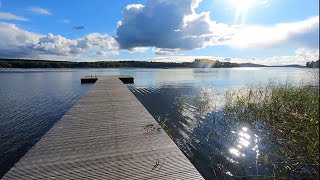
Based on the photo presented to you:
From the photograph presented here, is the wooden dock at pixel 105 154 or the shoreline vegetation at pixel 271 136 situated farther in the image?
the shoreline vegetation at pixel 271 136

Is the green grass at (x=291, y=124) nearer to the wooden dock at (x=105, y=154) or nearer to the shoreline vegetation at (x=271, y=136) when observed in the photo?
the shoreline vegetation at (x=271, y=136)

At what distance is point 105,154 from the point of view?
5684 mm

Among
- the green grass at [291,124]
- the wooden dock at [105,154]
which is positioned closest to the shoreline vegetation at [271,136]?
the green grass at [291,124]

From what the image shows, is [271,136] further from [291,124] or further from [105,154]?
[105,154]

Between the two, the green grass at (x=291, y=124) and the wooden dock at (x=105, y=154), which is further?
the green grass at (x=291, y=124)

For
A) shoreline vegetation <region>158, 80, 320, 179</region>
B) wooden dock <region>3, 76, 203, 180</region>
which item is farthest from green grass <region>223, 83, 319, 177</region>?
wooden dock <region>3, 76, 203, 180</region>

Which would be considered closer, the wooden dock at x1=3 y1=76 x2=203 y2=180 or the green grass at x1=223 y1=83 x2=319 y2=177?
the wooden dock at x1=3 y1=76 x2=203 y2=180

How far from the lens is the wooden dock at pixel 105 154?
4.73 metres

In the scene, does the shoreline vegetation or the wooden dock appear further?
the shoreline vegetation

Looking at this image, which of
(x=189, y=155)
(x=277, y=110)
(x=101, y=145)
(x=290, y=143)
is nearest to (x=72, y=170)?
(x=101, y=145)

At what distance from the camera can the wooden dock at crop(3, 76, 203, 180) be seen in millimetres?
4734

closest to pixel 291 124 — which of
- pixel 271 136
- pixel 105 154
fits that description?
pixel 271 136

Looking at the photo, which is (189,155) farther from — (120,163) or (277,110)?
(277,110)

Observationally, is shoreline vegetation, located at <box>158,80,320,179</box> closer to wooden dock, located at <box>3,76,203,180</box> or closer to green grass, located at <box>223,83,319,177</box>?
Result: green grass, located at <box>223,83,319,177</box>
